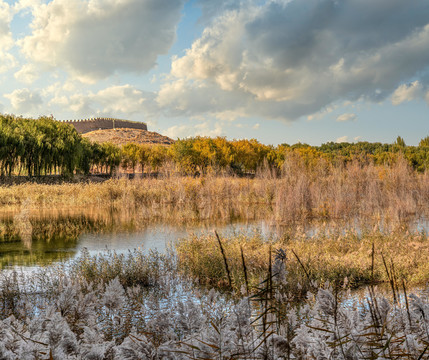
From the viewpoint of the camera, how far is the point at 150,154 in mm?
55594

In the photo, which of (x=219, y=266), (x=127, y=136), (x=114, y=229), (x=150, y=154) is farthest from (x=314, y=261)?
(x=127, y=136)

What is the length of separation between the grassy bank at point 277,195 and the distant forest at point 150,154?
124 cm

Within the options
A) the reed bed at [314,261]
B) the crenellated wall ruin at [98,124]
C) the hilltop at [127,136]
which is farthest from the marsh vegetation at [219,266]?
the crenellated wall ruin at [98,124]

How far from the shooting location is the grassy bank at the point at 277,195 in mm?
14434

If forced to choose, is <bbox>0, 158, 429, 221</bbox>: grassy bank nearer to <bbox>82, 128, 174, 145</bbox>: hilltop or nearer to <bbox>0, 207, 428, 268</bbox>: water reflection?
<bbox>0, 207, 428, 268</bbox>: water reflection

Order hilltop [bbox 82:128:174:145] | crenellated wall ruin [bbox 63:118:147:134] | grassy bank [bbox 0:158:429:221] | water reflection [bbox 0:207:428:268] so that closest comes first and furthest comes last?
water reflection [bbox 0:207:428:268] < grassy bank [bbox 0:158:429:221] < hilltop [bbox 82:128:174:145] < crenellated wall ruin [bbox 63:118:147:134]

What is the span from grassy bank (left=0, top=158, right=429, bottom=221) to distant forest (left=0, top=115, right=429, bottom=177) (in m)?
1.24

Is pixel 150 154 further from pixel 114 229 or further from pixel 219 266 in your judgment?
pixel 219 266

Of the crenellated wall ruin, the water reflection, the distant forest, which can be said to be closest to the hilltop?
the crenellated wall ruin

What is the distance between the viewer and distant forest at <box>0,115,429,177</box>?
1150 inches

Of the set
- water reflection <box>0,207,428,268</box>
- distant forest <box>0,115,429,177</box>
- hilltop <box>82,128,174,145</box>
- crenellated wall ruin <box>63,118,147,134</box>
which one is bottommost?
water reflection <box>0,207,428,268</box>

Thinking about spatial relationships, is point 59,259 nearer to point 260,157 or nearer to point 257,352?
point 257,352

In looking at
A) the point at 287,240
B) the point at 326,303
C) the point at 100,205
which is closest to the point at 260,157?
the point at 100,205

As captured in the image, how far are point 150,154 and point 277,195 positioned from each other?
137ft
